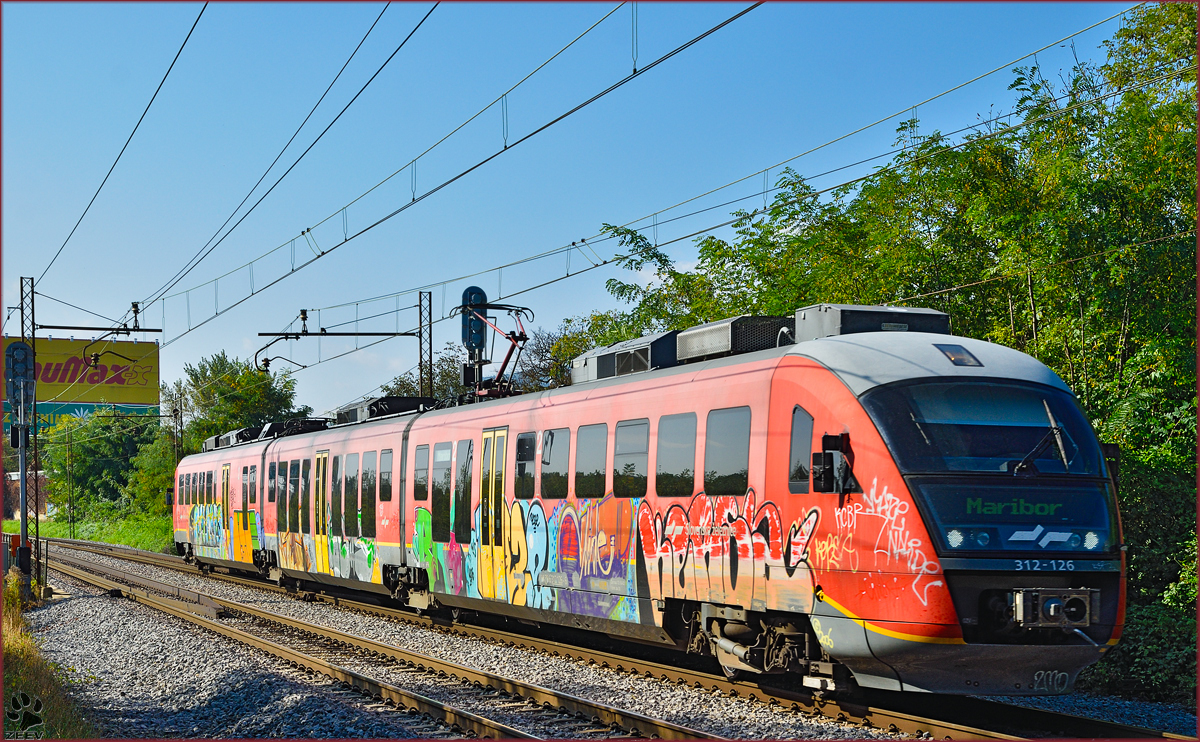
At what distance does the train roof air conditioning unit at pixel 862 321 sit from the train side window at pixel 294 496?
14.7m

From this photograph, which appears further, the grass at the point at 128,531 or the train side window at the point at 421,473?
the grass at the point at 128,531

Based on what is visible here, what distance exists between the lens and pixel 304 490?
2300cm

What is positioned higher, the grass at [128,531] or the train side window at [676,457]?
the train side window at [676,457]

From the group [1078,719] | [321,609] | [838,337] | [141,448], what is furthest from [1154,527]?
[141,448]

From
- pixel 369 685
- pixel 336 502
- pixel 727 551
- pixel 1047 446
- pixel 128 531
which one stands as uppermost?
pixel 1047 446

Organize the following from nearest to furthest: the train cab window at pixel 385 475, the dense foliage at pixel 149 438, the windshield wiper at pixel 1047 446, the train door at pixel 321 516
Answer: the windshield wiper at pixel 1047 446
the train cab window at pixel 385 475
the train door at pixel 321 516
the dense foliage at pixel 149 438

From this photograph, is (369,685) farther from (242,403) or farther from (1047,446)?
(242,403)

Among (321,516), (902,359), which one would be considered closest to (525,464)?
(902,359)

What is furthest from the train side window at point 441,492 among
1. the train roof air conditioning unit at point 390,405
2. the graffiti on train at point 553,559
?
the train roof air conditioning unit at point 390,405

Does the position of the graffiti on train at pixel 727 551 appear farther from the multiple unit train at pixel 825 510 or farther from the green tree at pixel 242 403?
the green tree at pixel 242 403

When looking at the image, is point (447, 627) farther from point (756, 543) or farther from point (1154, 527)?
point (1154, 527)

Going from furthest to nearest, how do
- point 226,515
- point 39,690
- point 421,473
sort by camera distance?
point 226,515 < point 421,473 < point 39,690

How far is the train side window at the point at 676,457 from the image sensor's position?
11.5 metres

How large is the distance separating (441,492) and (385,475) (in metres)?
2.48
